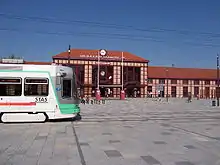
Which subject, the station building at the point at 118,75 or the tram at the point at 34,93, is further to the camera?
the station building at the point at 118,75

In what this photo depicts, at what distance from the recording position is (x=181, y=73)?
105250mm

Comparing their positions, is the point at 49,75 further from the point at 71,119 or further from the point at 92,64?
the point at 92,64

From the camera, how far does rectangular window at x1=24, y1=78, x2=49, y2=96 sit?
56.9ft

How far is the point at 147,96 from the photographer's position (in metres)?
92.9

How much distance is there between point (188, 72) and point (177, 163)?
10207cm

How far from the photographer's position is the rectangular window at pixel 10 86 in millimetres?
17109

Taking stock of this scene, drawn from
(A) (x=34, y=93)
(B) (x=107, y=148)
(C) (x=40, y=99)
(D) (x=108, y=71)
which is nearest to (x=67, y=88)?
(C) (x=40, y=99)

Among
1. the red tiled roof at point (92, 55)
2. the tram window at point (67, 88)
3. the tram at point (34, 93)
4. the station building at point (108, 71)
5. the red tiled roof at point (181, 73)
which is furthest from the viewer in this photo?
the red tiled roof at point (181, 73)

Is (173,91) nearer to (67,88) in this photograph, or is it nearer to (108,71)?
(108,71)

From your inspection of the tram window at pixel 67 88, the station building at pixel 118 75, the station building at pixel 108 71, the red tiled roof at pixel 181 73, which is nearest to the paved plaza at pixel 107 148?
the tram window at pixel 67 88

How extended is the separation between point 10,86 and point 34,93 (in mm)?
1367

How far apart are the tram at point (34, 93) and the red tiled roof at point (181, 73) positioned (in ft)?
275

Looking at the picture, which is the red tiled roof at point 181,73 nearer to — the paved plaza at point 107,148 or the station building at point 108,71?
the station building at point 108,71

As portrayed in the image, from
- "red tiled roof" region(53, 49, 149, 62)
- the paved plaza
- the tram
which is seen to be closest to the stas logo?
the tram
